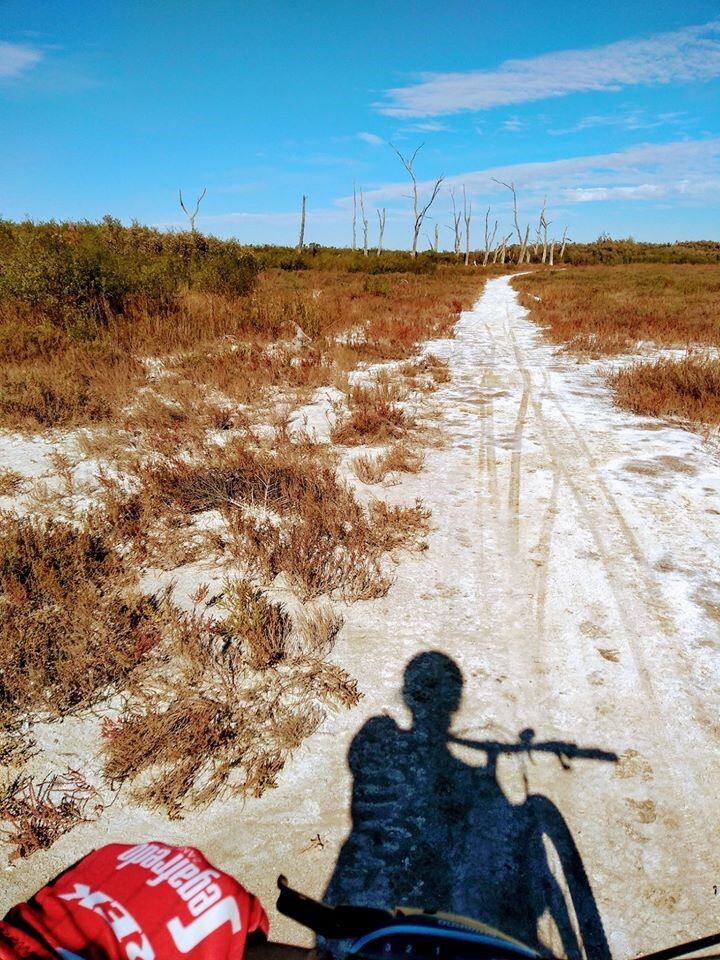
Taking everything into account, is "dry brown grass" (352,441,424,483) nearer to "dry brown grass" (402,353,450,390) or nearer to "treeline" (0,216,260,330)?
"dry brown grass" (402,353,450,390)

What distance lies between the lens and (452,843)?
2230 mm

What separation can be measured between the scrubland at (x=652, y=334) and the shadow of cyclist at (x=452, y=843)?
654 cm

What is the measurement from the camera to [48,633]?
10.5 feet

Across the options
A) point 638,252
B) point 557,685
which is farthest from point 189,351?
point 638,252

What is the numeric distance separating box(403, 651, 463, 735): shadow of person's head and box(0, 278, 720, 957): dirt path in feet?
0.19

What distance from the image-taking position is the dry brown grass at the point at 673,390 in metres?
7.36

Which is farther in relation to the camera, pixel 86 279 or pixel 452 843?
pixel 86 279

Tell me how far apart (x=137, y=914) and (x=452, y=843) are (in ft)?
5.21

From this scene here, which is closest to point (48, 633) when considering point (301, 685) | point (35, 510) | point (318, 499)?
point (301, 685)

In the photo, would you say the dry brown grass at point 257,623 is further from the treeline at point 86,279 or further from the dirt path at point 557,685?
the treeline at point 86,279

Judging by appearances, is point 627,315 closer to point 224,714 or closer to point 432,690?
point 432,690

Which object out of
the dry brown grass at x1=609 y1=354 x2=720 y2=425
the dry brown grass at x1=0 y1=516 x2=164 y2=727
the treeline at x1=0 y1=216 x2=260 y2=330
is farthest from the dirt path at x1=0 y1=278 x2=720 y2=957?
the treeline at x1=0 y1=216 x2=260 y2=330

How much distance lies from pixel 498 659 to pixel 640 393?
6.22 metres

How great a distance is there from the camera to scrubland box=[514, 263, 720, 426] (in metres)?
7.71
